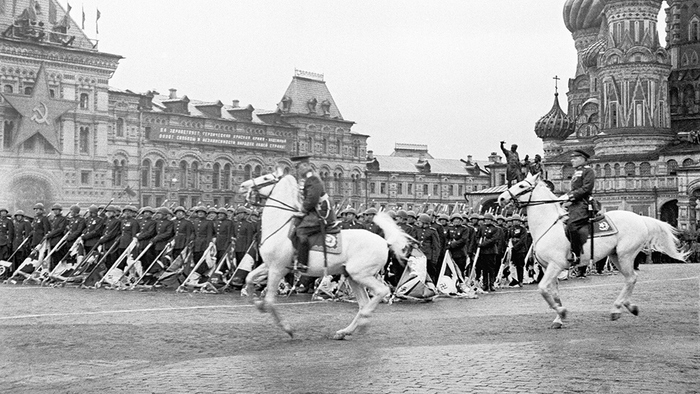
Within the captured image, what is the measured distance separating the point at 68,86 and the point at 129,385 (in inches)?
2031

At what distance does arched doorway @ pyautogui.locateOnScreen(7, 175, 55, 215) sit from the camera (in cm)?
5384

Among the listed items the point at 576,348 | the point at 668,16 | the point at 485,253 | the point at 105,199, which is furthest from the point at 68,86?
the point at 576,348

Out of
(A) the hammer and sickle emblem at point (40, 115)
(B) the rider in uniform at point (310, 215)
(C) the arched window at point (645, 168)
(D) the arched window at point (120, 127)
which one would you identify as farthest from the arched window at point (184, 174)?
(B) the rider in uniform at point (310, 215)

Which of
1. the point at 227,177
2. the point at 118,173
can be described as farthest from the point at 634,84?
the point at 118,173

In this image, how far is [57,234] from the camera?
23266 mm

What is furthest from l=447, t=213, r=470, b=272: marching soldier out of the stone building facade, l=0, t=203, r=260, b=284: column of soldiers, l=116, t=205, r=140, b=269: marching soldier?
the stone building facade

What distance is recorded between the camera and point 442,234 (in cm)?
2103

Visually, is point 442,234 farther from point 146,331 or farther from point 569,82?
point 569,82

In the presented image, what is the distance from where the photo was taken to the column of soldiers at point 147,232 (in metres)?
21.2

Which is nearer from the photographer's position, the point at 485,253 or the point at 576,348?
the point at 576,348

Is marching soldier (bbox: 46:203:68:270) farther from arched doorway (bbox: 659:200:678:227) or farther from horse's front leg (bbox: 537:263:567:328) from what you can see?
arched doorway (bbox: 659:200:678:227)

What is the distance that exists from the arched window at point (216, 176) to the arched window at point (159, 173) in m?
4.65

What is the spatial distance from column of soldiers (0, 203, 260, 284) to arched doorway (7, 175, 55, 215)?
1244 inches

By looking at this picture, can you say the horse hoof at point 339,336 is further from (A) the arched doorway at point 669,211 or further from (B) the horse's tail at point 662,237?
(A) the arched doorway at point 669,211
